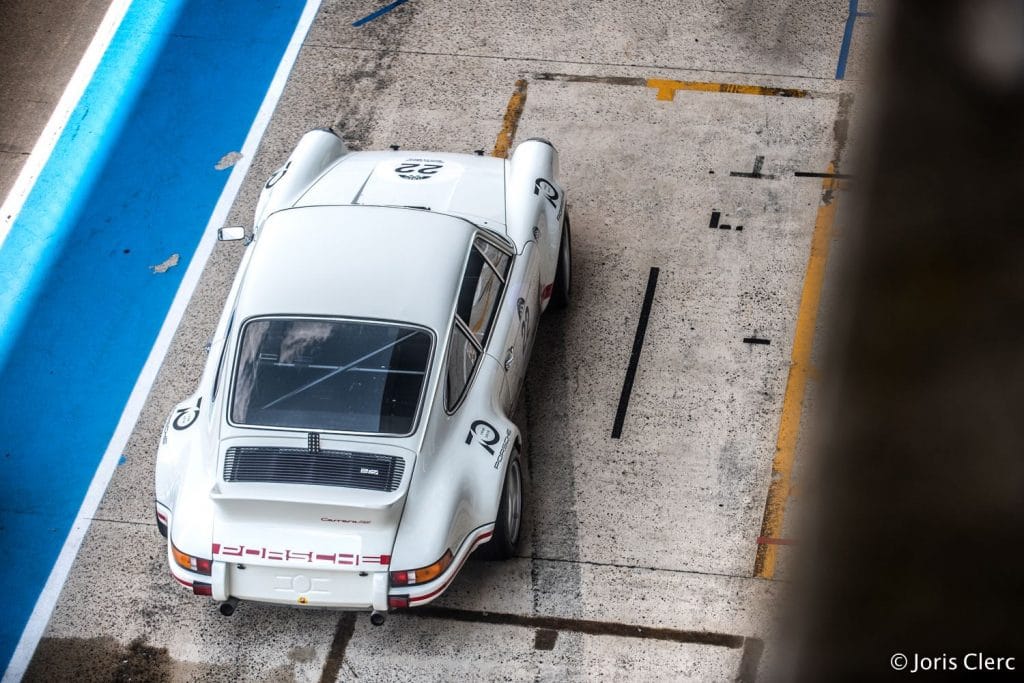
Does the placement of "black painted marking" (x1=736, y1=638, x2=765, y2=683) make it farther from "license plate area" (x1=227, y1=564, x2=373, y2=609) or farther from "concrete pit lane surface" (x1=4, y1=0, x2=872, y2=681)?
"license plate area" (x1=227, y1=564, x2=373, y2=609)

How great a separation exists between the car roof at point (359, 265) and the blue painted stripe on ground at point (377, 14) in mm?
4035

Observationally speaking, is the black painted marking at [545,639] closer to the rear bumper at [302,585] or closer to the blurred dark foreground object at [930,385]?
the rear bumper at [302,585]

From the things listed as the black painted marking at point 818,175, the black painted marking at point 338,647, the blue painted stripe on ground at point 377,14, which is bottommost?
the black painted marking at point 338,647

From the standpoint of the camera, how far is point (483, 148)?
29.1 feet

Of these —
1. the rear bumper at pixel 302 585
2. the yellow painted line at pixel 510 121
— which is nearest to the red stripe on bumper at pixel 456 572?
the rear bumper at pixel 302 585

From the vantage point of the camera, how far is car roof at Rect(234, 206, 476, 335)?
600 centimetres

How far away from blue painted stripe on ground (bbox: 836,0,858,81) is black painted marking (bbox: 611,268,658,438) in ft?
9.07

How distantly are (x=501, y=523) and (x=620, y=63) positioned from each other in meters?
4.93

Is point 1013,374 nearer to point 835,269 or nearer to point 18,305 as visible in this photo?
point 835,269

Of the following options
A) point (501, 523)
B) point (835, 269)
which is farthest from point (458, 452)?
point (835, 269)

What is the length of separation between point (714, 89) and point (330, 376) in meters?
4.83

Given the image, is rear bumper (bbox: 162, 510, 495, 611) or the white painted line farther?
the white painted line

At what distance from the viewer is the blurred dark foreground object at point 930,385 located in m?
1.12

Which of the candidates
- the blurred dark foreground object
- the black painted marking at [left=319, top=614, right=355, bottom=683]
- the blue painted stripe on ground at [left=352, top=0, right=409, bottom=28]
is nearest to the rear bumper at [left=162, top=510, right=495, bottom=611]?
the black painted marking at [left=319, top=614, right=355, bottom=683]
